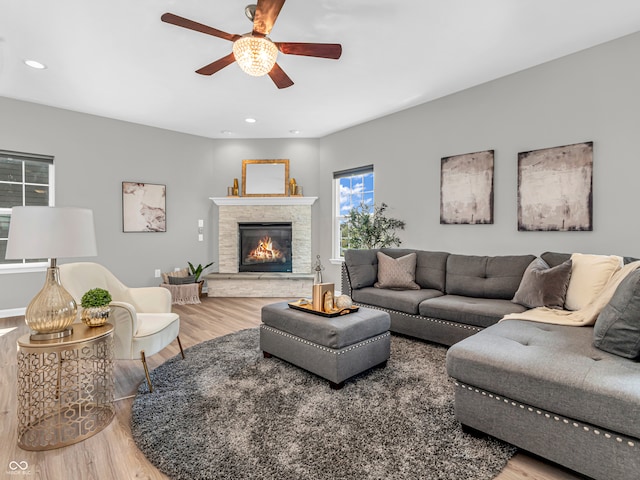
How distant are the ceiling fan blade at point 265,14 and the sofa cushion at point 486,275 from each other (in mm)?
2806

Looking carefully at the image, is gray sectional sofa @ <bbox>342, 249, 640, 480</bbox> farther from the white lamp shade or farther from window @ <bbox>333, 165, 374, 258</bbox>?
window @ <bbox>333, 165, 374, 258</bbox>

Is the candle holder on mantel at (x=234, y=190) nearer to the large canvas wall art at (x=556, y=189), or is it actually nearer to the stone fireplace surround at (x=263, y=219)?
the stone fireplace surround at (x=263, y=219)

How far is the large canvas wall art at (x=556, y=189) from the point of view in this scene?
309 centimetres

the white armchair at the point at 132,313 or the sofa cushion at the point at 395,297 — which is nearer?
the white armchair at the point at 132,313

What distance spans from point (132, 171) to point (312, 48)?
3.97 meters

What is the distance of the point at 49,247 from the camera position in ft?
5.84

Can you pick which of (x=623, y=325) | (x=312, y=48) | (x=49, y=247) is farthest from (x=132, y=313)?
(x=623, y=325)

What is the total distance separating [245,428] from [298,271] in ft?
13.3

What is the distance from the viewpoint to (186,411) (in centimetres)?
204

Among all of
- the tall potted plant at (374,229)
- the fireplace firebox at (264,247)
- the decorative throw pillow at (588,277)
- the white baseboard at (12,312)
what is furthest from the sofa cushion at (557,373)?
the white baseboard at (12,312)

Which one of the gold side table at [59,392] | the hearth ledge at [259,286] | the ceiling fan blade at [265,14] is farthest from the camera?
the hearth ledge at [259,286]

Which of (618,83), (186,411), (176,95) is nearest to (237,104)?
(176,95)

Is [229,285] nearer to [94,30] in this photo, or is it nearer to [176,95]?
[176,95]

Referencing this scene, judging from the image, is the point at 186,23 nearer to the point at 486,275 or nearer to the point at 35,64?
the point at 35,64
